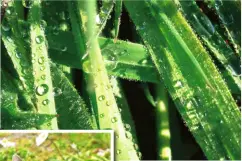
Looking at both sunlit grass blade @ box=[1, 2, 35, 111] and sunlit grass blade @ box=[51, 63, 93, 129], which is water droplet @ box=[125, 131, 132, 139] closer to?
sunlit grass blade @ box=[51, 63, 93, 129]

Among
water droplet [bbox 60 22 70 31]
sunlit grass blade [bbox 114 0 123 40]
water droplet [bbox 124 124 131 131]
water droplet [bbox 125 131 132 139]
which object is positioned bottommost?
water droplet [bbox 125 131 132 139]

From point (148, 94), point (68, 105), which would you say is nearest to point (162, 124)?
point (148, 94)

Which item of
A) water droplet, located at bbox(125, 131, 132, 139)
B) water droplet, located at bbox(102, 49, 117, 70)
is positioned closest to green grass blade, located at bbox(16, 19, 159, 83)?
water droplet, located at bbox(102, 49, 117, 70)

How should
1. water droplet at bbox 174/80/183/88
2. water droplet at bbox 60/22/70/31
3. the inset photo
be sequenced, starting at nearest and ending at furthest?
the inset photo, water droplet at bbox 174/80/183/88, water droplet at bbox 60/22/70/31

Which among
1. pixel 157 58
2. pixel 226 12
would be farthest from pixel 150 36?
pixel 226 12

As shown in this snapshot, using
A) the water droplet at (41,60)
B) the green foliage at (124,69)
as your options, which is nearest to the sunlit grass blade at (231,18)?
the green foliage at (124,69)

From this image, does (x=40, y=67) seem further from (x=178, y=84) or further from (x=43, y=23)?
(x=178, y=84)
